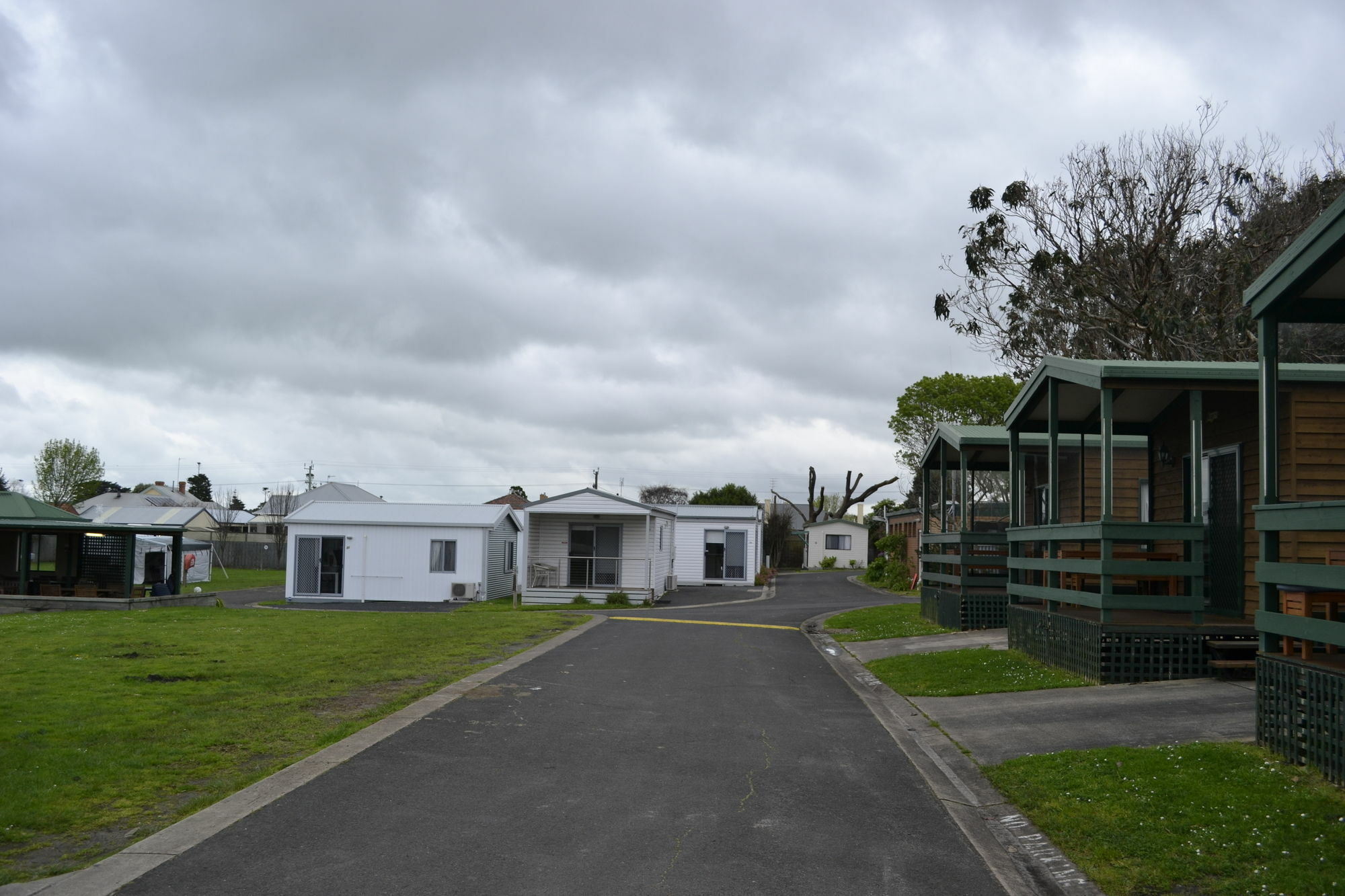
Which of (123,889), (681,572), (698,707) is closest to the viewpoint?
(123,889)

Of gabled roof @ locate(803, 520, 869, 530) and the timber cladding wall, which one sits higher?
the timber cladding wall

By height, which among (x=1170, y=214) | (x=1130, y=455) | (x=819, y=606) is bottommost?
(x=819, y=606)

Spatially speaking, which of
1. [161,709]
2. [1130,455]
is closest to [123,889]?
[161,709]

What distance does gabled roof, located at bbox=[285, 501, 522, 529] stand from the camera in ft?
108

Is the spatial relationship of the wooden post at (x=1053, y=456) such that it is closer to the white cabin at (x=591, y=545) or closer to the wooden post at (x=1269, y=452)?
the wooden post at (x=1269, y=452)

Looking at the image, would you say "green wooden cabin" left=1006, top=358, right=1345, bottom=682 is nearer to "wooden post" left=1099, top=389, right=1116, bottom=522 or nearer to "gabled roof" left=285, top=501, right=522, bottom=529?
"wooden post" left=1099, top=389, right=1116, bottom=522

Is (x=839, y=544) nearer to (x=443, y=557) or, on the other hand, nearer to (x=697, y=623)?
(x=443, y=557)

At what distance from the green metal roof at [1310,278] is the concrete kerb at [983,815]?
433 centimetres

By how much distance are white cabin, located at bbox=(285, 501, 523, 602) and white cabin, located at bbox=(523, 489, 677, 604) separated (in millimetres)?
1598

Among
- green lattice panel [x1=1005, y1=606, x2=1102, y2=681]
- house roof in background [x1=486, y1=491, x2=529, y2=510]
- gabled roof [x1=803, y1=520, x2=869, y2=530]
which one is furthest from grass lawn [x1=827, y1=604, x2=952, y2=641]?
house roof in background [x1=486, y1=491, x2=529, y2=510]

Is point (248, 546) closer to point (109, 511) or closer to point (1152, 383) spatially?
point (109, 511)

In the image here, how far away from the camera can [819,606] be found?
29.6 m

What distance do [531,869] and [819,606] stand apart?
24.8 meters

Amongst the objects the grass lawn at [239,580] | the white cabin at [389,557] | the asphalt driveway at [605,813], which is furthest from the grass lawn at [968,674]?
the grass lawn at [239,580]
